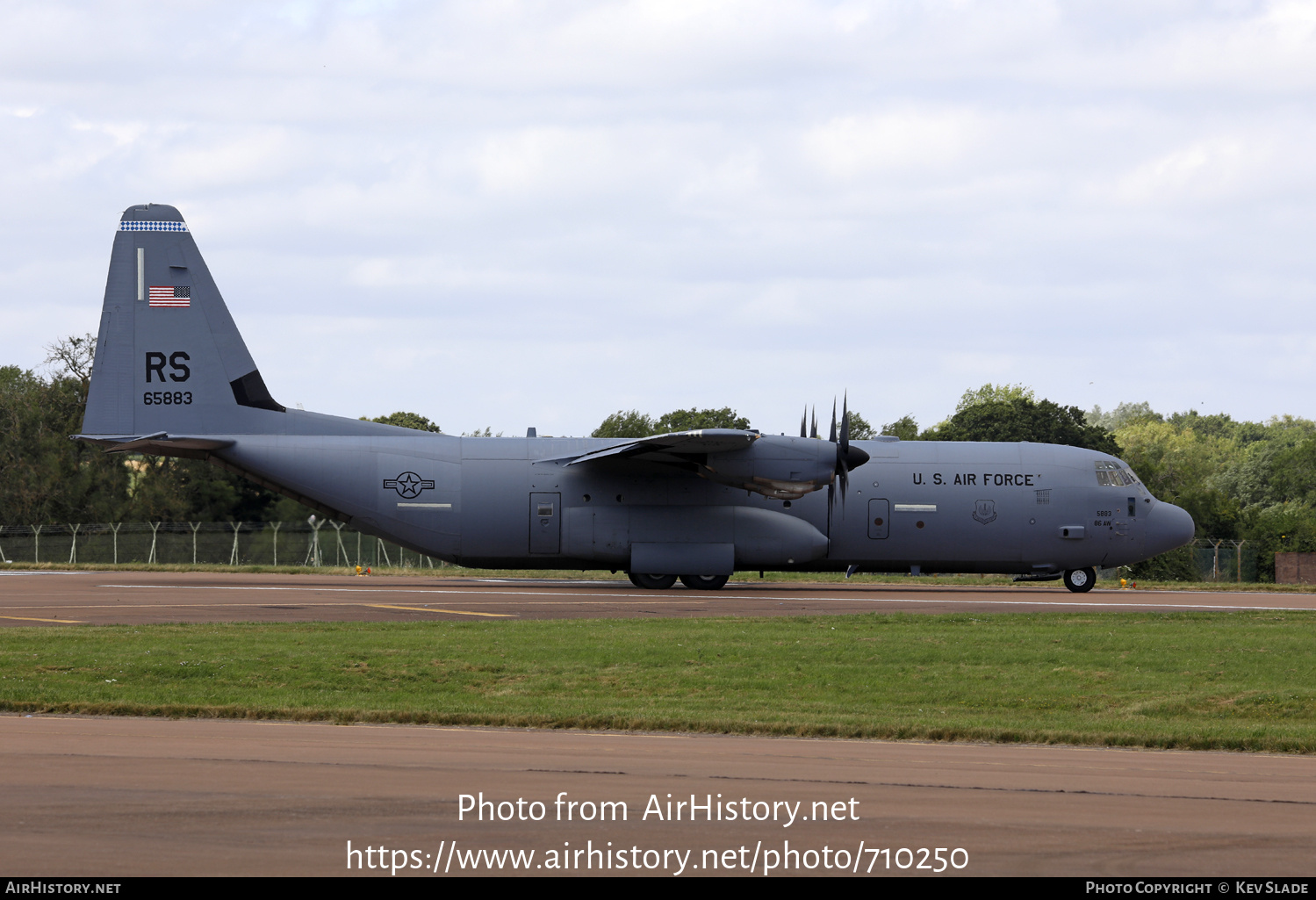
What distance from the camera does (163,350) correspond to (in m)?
33.2

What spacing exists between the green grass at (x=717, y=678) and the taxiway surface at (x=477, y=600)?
282 cm

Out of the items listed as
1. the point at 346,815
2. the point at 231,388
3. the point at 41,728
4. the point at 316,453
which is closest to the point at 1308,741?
the point at 346,815

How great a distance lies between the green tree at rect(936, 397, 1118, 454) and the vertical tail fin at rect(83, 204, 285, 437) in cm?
5856

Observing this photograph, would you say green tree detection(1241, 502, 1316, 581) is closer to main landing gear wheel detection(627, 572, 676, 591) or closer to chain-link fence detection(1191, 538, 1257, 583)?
chain-link fence detection(1191, 538, 1257, 583)

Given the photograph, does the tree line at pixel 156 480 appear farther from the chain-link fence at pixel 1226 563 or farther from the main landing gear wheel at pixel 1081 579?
the main landing gear wheel at pixel 1081 579

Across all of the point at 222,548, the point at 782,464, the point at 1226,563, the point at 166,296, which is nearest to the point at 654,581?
the point at 782,464

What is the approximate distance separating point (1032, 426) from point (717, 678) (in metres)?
70.4

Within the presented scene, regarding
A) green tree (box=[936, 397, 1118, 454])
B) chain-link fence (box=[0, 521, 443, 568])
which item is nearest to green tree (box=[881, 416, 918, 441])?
green tree (box=[936, 397, 1118, 454])

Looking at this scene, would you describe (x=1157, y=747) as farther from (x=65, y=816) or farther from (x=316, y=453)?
(x=316, y=453)

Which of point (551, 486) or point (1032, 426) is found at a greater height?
point (1032, 426)

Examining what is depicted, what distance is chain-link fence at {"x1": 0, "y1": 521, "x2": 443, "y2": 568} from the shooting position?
52.0m

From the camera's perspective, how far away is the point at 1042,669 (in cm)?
1711

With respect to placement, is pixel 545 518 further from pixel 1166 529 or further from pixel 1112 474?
pixel 1166 529

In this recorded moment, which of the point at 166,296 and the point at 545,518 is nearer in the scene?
the point at 545,518
